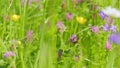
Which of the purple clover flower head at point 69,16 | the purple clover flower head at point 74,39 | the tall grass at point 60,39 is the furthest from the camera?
the purple clover flower head at point 69,16

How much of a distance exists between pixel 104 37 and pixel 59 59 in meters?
0.34

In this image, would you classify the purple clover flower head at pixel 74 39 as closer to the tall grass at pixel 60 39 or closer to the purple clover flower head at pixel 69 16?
the tall grass at pixel 60 39

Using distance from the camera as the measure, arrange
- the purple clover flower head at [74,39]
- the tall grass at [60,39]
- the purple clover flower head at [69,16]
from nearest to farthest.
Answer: the tall grass at [60,39] → the purple clover flower head at [74,39] → the purple clover flower head at [69,16]

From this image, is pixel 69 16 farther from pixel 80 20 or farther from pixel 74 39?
pixel 74 39

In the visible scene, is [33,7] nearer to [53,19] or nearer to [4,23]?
[4,23]

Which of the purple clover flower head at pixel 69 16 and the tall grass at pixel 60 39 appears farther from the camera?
the purple clover flower head at pixel 69 16

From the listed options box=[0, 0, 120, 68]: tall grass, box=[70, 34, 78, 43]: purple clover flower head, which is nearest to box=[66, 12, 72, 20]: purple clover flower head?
box=[0, 0, 120, 68]: tall grass

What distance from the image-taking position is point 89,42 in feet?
6.10

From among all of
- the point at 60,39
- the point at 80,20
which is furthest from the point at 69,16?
the point at 60,39

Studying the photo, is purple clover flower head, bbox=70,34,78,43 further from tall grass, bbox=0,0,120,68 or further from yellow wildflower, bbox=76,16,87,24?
yellow wildflower, bbox=76,16,87,24

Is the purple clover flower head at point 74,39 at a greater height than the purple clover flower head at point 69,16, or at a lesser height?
lesser

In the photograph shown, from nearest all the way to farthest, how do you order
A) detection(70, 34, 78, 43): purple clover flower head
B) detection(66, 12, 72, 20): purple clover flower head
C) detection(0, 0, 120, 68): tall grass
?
1. detection(0, 0, 120, 68): tall grass
2. detection(70, 34, 78, 43): purple clover flower head
3. detection(66, 12, 72, 20): purple clover flower head

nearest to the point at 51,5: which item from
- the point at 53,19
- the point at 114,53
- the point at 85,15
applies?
the point at 53,19

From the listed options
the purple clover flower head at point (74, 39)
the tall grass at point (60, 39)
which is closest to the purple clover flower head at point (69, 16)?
the tall grass at point (60, 39)
